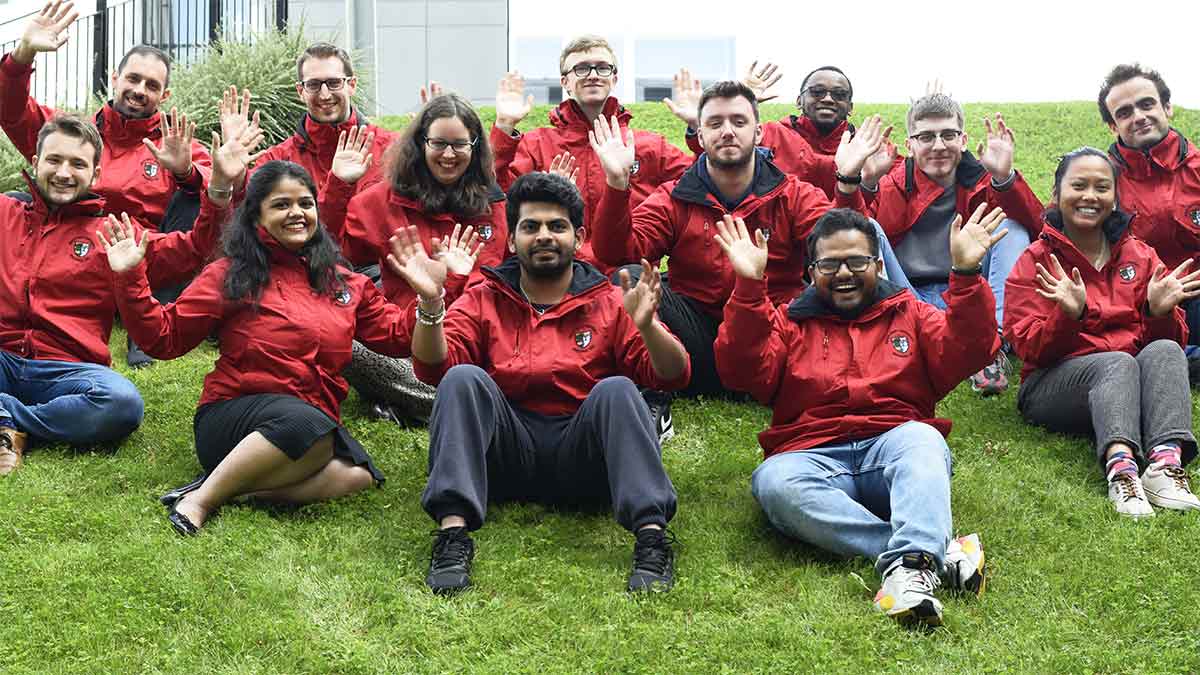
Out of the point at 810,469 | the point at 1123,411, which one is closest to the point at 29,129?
the point at 810,469

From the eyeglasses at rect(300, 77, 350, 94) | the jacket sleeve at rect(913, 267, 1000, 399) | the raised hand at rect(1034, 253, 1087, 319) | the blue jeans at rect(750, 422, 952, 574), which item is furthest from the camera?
the eyeglasses at rect(300, 77, 350, 94)

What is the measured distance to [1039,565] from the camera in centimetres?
516

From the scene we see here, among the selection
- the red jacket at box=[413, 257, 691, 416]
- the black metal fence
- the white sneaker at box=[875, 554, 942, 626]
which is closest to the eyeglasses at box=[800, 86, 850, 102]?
the red jacket at box=[413, 257, 691, 416]

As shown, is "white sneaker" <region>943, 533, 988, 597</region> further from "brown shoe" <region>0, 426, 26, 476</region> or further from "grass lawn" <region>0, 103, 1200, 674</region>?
"brown shoe" <region>0, 426, 26, 476</region>

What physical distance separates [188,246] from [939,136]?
4105 mm

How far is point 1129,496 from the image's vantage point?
5.63 m

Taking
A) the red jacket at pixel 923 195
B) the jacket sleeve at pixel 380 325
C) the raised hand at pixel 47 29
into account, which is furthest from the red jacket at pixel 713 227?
the raised hand at pixel 47 29

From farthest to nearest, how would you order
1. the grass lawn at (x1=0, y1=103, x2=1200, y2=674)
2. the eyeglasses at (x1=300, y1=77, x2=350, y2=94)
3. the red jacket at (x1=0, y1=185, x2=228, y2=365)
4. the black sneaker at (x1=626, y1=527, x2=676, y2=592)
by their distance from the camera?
the eyeglasses at (x1=300, y1=77, x2=350, y2=94), the red jacket at (x1=0, y1=185, x2=228, y2=365), the black sneaker at (x1=626, y1=527, x2=676, y2=592), the grass lawn at (x1=0, y1=103, x2=1200, y2=674)

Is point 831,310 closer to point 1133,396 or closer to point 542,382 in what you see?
point 542,382

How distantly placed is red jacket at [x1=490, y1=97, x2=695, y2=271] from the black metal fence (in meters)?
4.75

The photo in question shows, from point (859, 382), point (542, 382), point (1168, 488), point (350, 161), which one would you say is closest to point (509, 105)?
point (350, 161)

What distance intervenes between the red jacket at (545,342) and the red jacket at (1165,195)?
11.3 ft

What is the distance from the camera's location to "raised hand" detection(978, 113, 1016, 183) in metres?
7.44

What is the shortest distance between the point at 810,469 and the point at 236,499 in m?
2.38
